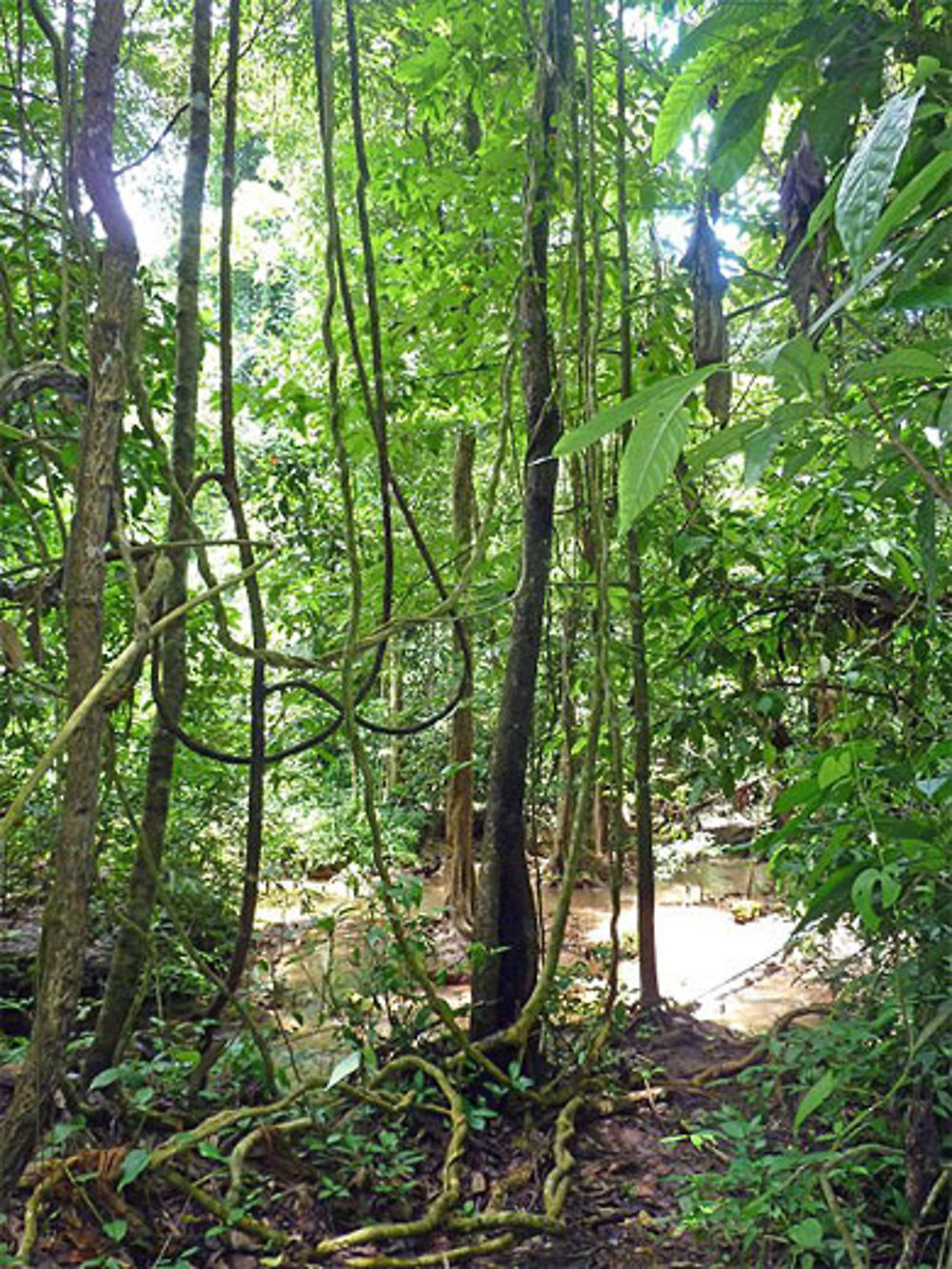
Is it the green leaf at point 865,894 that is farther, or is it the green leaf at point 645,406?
the green leaf at point 865,894

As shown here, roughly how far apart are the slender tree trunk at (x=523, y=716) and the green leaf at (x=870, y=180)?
212 cm

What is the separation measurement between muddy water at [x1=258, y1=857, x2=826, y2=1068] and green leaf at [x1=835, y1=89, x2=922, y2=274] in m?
2.27

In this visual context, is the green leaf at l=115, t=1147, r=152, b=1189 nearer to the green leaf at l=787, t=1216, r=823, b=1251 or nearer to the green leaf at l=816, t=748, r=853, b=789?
the green leaf at l=787, t=1216, r=823, b=1251

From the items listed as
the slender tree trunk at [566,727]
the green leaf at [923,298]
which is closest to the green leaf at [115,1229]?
the slender tree trunk at [566,727]

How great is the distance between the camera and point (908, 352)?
1.63 ft

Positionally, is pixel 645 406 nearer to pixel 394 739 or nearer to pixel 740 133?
pixel 740 133

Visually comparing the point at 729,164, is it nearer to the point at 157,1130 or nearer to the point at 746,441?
the point at 746,441

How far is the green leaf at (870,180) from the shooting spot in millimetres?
419

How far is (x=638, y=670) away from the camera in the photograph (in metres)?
2.70

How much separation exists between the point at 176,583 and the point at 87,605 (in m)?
0.75

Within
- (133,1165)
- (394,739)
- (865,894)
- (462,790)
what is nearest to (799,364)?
(865,894)

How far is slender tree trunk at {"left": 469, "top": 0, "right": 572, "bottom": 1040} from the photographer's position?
8.61 feet

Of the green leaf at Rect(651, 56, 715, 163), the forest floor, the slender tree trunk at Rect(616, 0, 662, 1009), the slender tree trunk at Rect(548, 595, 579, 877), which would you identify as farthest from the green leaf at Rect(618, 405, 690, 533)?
the slender tree trunk at Rect(548, 595, 579, 877)

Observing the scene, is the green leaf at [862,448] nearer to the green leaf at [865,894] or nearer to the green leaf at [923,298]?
the green leaf at [923,298]
